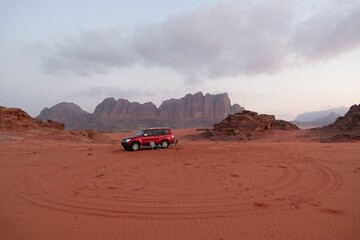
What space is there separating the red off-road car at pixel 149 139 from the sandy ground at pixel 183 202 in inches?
290

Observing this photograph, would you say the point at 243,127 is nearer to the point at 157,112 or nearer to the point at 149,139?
the point at 149,139

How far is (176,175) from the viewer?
10555 mm

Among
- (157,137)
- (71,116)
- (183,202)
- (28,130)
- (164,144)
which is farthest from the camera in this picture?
(71,116)

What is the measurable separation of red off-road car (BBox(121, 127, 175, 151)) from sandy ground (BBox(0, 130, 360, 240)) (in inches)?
290

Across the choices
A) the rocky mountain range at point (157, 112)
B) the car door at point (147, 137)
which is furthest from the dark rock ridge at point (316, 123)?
the car door at point (147, 137)

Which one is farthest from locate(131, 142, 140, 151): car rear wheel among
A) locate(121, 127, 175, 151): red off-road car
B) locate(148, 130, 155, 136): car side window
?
locate(148, 130, 155, 136): car side window

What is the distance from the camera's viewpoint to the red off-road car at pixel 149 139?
19.5 meters

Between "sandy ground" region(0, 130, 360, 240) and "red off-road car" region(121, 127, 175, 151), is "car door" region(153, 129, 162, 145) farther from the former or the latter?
"sandy ground" region(0, 130, 360, 240)

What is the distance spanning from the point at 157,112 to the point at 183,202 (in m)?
120

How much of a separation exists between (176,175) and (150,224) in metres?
4.74

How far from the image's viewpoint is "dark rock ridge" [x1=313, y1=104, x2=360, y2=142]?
97.6 feet

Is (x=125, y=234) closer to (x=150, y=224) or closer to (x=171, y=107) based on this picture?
(x=150, y=224)

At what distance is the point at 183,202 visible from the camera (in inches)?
284

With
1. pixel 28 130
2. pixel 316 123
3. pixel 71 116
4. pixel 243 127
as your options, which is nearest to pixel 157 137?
pixel 28 130
